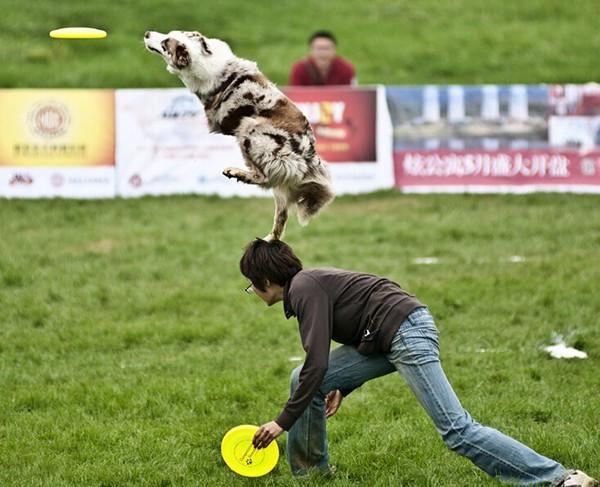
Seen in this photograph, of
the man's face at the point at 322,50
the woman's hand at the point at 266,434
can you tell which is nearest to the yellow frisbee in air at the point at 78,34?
the woman's hand at the point at 266,434

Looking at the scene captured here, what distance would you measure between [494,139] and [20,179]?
677 cm

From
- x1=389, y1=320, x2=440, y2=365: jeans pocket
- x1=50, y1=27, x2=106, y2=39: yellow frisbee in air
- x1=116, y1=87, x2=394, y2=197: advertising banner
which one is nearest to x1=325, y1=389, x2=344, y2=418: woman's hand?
x1=389, y1=320, x2=440, y2=365: jeans pocket

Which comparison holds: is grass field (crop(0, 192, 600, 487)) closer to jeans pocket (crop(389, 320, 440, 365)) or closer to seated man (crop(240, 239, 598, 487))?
seated man (crop(240, 239, 598, 487))

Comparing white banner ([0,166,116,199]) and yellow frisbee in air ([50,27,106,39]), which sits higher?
yellow frisbee in air ([50,27,106,39])

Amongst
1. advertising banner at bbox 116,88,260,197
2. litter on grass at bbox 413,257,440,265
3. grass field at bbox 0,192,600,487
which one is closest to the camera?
grass field at bbox 0,192,600,487

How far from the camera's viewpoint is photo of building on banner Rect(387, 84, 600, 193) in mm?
15625

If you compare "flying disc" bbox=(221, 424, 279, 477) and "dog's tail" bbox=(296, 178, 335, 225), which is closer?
"dog's tail" bbox=(296, 178, 335, 225)

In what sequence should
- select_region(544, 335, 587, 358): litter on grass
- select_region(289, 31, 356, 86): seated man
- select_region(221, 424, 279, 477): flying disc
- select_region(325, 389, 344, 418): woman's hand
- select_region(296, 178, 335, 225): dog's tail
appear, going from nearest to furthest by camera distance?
1. select_region(296, 178, 335, 225): dog's tail
2. select_region(325, 389, 344, 418): woman's hand
3. select_region(221, 424, 279, 477): flying disc
4. select_region(544, 335, 587, 358): litter on grass
5. select_region(289, 31, 356, 86): seated man

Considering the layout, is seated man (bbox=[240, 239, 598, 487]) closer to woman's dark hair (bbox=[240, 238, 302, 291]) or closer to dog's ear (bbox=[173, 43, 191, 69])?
woman's dark hair (bbox=[240, 238, 302, 291])

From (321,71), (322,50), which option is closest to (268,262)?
(322,50)

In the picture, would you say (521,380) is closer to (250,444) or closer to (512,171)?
(250,444)

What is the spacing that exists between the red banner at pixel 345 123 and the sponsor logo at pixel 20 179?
152 inches

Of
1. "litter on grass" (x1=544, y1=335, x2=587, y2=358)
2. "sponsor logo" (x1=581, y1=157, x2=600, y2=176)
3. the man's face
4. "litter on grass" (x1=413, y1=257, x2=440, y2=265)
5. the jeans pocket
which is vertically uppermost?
Answer: the man's face

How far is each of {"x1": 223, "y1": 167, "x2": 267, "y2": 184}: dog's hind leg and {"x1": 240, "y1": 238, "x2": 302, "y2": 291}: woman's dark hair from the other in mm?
705
